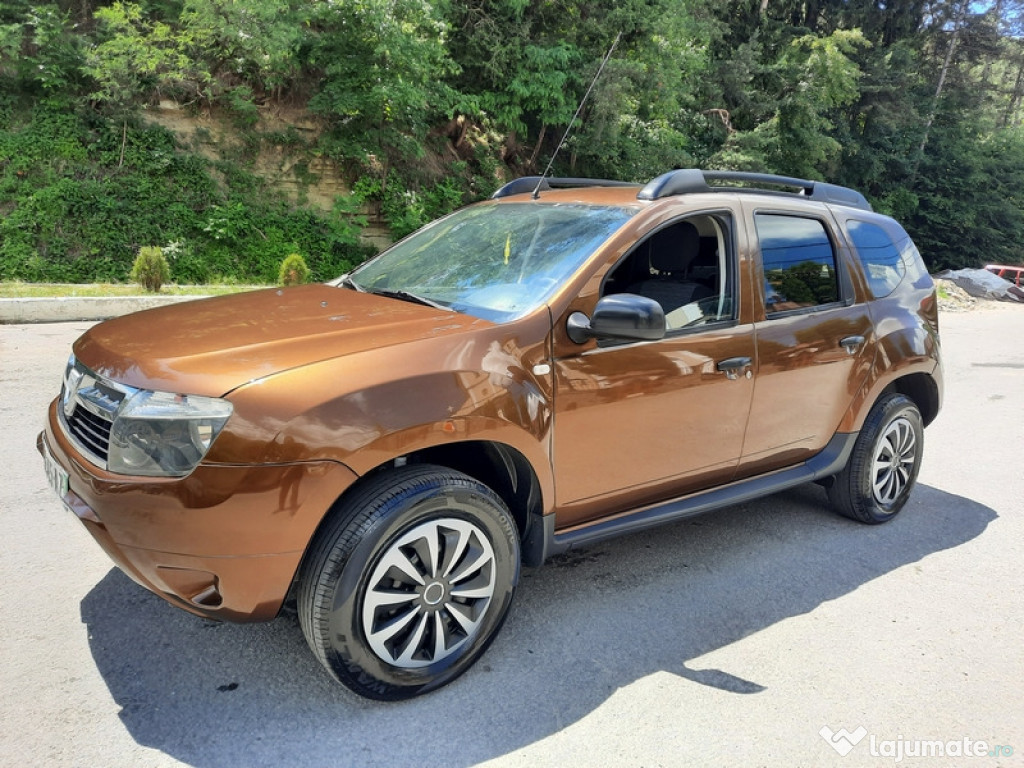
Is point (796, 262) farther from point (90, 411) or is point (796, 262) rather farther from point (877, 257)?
point (90, 411)

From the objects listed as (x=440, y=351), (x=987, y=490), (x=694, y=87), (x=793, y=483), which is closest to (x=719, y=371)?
(x=793, y=483)

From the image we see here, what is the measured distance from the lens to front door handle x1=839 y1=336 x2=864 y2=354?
12.9 ft

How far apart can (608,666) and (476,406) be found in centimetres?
117

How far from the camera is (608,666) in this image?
288 cm

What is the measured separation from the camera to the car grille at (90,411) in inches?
94.7

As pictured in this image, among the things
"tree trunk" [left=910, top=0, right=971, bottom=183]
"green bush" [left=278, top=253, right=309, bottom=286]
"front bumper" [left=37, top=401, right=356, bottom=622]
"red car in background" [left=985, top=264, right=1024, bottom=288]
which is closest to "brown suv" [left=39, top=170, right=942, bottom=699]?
"front bumper" [left=37, top=401, right=356, bottom=622]

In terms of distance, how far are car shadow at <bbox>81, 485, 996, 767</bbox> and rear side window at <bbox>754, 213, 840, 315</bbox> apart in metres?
1.35

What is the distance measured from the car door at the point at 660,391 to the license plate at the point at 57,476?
5.71 feet

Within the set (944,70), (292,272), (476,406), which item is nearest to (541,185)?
(476,406)

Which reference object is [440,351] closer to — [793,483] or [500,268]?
[500,268]

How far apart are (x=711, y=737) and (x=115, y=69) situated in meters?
15.7

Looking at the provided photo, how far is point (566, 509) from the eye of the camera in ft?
9.91

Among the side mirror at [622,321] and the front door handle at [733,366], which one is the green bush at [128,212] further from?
the side mirror at [622,321]

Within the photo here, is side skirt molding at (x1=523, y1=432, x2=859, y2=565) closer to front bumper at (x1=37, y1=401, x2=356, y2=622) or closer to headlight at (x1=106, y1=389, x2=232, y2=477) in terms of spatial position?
front bumper at (x1=37, y1=401, x2=356, y2=622)
